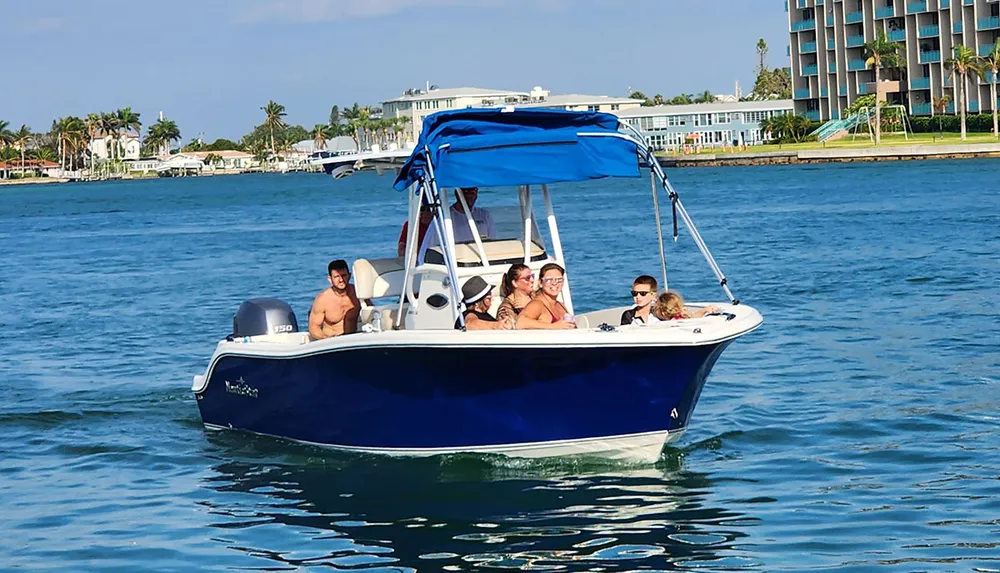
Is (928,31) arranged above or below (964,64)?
above

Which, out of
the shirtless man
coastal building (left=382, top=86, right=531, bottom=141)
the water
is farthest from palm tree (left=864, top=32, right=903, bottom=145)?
the shirtless man

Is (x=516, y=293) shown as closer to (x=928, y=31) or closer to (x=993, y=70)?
(x=993, y=70)

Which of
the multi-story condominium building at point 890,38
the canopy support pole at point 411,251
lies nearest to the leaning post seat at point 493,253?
the canopy support pole at point 411,251

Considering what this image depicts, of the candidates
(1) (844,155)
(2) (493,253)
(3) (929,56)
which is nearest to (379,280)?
(2) (493,253)

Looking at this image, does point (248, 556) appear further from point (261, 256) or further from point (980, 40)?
point (980, 40)

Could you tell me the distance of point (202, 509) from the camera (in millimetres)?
11953

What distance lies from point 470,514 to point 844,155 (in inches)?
3735

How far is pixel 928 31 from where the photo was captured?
108250 millimetres

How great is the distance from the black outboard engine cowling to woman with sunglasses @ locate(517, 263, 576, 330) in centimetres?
318

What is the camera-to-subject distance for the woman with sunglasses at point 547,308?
11.3 m

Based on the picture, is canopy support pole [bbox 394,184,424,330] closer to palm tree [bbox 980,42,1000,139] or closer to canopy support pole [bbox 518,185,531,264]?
canopy support pole [bbox 518,185,531,264]

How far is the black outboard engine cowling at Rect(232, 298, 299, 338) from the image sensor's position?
13.8 m

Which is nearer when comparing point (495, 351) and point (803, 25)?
point (495, 351)

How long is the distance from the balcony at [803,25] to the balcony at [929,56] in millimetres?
10956
